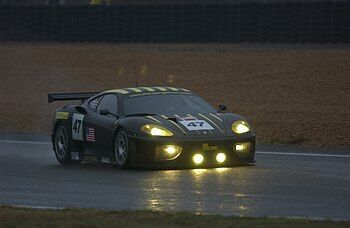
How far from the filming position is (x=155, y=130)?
13070mm

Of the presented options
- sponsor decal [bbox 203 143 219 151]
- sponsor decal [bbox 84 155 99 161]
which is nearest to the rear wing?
sponsor decal [bbox 84 155 99 161]

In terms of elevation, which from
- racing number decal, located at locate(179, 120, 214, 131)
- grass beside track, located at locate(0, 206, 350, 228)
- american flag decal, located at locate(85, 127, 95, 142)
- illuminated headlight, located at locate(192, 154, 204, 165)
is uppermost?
racing number decal, located at locate(179, 120, 214, 131)

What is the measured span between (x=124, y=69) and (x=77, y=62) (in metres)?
2.34

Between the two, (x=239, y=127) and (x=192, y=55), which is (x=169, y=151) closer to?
(x=239, y=127)

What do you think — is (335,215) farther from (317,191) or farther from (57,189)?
(57,189)

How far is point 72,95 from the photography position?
1543 cm

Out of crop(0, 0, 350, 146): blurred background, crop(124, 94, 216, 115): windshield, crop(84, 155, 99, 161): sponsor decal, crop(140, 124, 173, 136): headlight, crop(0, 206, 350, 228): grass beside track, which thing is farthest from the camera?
crop(0, 0, 350, 146): blurred background

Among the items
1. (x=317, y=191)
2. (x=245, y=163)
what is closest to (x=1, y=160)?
(x=245, y=163)

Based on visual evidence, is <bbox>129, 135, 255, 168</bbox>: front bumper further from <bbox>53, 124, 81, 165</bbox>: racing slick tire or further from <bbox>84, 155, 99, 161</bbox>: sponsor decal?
<bbox>53, 124, 81, 165</bbox>: racing slick tire

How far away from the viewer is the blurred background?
23844mm

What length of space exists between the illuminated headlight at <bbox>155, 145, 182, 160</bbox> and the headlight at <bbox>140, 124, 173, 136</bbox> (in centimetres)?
19

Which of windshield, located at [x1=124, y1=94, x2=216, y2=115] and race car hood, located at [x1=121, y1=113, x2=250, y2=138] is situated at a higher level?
windshield, located at [x1=124, y1=94, x2=216, y2=115]

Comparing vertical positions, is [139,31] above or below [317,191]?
above

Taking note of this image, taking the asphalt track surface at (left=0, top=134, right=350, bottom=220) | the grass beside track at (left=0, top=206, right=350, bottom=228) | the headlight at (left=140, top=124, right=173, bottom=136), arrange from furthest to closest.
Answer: the headlight at (left=140, top=124, right=173, bottom=136), the asphalt track surface at (left=0, top=134, right=350, bottom=220), the grass beside track at (left=0, top=206, right=350, bottom=228)
